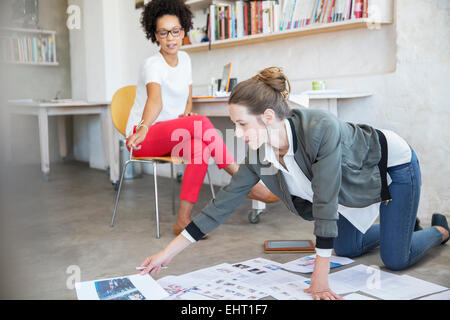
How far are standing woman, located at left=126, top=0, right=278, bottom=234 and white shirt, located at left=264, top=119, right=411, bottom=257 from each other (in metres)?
0.77

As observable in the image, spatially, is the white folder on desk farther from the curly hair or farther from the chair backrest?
the chair backrest

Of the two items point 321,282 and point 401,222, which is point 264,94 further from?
point 401,222

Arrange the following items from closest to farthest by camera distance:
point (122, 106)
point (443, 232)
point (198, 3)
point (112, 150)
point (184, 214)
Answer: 1. point (443, 232)
2. point (184, 214)
3. point (122, 106)
4. point (198, 3)
5. point (112, 150)

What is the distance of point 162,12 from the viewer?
97.3 inches

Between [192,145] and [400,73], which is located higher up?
[400,73]

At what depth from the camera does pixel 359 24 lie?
98.9 inches

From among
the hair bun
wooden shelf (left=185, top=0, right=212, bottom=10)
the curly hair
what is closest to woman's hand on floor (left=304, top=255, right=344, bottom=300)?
the hair bun

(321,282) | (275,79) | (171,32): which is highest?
(171,32)

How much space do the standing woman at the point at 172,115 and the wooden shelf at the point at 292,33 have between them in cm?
60

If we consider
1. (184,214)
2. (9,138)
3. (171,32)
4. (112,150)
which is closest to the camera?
(9,138)

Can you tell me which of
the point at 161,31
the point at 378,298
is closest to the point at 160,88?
the point at 161,31

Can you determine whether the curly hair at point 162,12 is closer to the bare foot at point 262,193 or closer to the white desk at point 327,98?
the white desk at point 327,98

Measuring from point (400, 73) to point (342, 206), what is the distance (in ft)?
3.98

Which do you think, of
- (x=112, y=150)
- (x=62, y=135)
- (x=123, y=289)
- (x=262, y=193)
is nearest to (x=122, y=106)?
(x=112, y=150)
